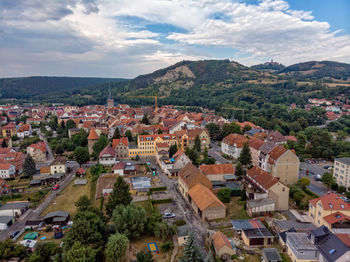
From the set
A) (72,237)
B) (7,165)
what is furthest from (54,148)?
(72,237)

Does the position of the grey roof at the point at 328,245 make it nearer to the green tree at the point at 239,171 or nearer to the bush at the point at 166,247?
the bush at the point at 166,247

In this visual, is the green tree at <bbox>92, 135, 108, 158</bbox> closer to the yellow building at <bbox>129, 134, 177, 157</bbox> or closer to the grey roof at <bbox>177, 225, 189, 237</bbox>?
the yellow building at <bbox>129, 134, 177, 157</bbox>

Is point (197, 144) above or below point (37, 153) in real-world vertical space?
above

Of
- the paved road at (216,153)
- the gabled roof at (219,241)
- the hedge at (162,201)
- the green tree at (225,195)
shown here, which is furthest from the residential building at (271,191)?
the paved road at (216,153)

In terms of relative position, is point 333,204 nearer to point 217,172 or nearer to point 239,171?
point 239,171

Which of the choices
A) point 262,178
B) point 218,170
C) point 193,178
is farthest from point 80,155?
point 262,178

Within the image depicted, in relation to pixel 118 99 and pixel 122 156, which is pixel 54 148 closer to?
pixel 122 156
